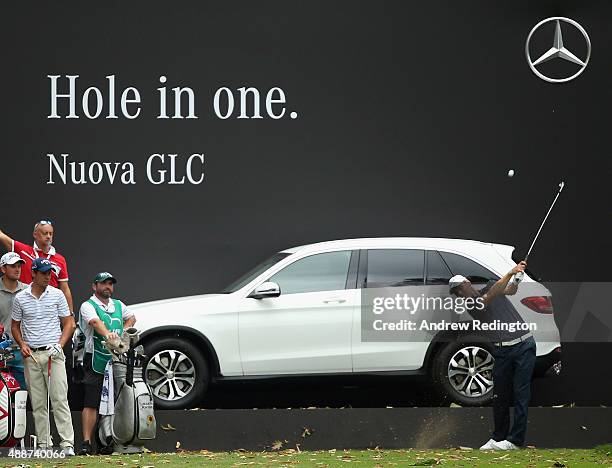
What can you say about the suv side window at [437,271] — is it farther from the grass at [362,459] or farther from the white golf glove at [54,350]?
the white golf glove at [54,350]

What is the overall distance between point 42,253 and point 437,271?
13.1 ft

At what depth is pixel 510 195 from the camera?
15945mm

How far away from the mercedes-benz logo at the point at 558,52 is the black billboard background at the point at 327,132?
8cm

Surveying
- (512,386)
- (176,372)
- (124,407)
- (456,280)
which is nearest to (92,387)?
(124,407)

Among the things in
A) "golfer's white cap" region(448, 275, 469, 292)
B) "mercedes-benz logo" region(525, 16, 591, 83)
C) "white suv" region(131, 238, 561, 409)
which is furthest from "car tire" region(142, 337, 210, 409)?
"mercedes-benz logo" region(525, 16, 591, 83)

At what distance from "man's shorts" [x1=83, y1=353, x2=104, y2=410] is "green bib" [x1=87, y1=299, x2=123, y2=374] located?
0.05m

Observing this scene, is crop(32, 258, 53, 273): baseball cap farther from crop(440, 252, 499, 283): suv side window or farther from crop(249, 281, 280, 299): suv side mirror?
crop(440, 252, 499, 283): suv side window

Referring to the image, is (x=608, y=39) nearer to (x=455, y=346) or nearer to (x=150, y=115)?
(x=455, y=346)

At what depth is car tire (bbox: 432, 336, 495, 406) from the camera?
15039 millimetres

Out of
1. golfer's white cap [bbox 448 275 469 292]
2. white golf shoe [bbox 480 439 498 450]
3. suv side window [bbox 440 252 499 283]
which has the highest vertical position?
suv side window [bbox 440 252 499 283]

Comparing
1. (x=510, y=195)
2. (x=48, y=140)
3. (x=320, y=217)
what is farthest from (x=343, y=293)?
(x=48, y=140)

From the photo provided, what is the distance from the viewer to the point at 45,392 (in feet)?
45.2

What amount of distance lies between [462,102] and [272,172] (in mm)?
2152
